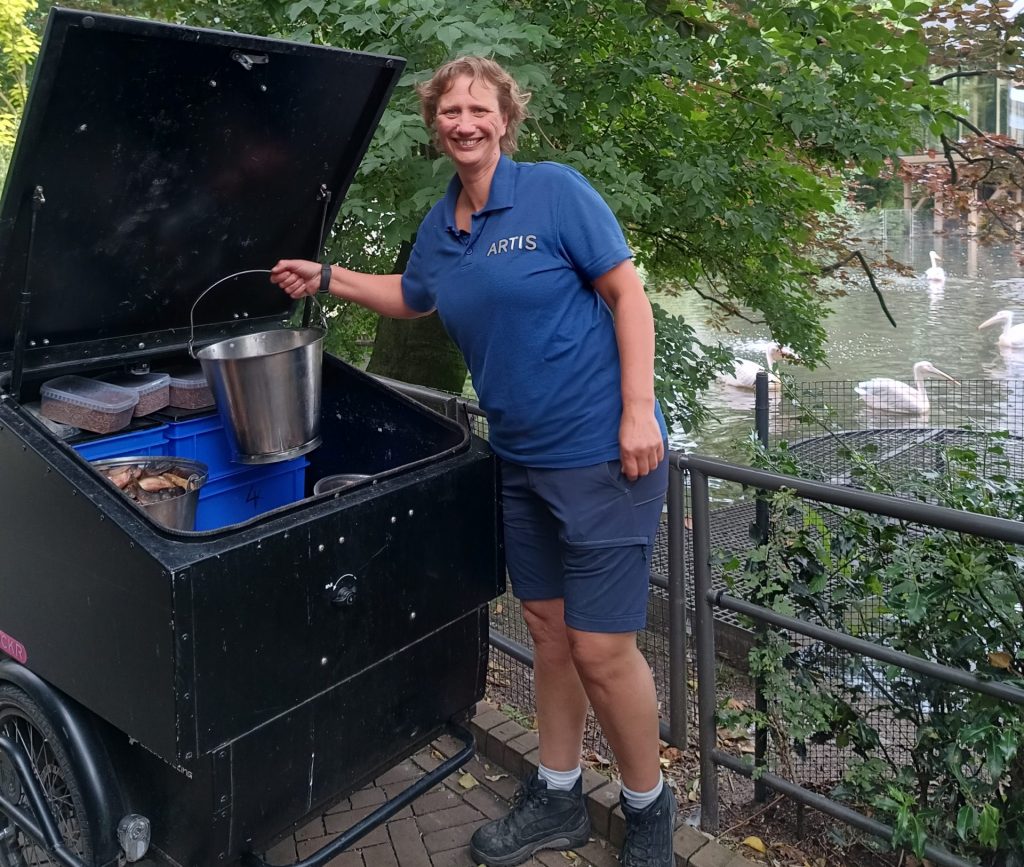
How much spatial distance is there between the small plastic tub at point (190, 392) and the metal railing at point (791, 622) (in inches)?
51.9

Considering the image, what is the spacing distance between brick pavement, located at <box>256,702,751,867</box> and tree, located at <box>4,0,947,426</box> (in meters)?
2.04

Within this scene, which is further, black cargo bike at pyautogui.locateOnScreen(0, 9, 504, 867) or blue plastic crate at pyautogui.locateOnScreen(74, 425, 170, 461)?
blue plastic crate at pyautogui.locateOnScreen(74, 425, 170, 461)

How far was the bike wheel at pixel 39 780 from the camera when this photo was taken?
2.07 meters

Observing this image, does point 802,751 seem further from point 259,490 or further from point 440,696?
point 259,490

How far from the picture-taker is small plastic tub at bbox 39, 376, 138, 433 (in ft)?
7.54

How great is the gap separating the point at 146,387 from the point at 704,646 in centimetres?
167

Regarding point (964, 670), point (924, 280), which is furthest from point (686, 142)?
point (924, 280)

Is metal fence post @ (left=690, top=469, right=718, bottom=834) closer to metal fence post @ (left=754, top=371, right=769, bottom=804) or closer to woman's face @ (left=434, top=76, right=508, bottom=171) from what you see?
metal fence post @ (left=754, top=371, right=769, bottom=804)

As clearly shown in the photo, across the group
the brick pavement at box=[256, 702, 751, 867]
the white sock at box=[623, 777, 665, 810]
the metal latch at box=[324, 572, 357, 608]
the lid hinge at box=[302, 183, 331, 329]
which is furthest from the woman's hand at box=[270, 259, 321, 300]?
the white sock at box=[623, 777, 665, 810]

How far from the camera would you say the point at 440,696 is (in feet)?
7.74

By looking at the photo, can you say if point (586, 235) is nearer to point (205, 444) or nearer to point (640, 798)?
point (205, 444)

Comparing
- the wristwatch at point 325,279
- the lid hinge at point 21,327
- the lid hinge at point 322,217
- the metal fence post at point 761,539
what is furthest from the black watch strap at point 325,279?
the metal fence post at point 761,539

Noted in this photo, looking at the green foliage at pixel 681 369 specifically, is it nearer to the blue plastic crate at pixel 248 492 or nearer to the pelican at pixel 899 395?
the blue plastic crate at pixel 248 492

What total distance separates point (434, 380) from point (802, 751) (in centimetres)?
386
